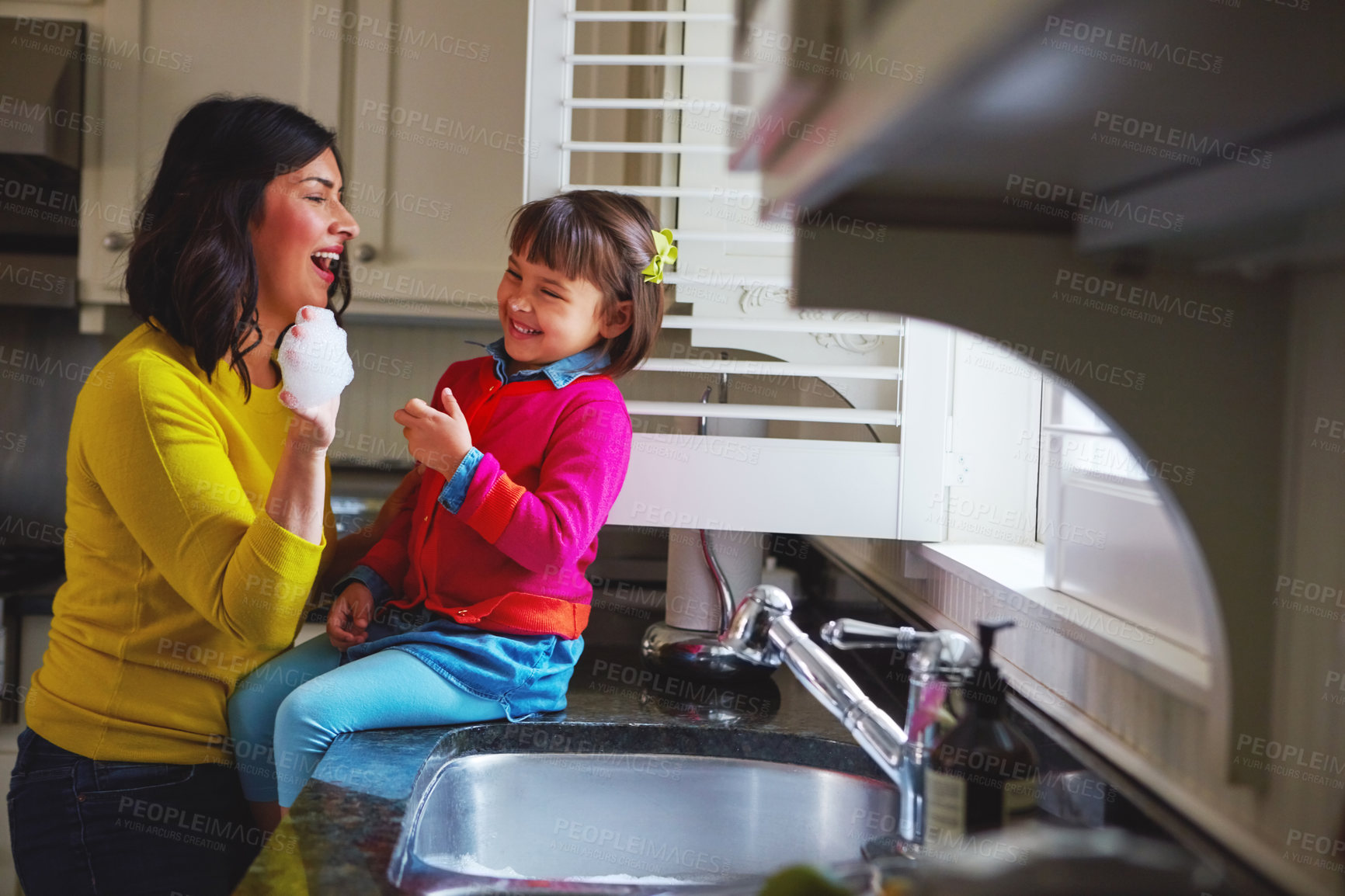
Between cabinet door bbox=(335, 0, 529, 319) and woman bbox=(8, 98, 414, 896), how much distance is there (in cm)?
98

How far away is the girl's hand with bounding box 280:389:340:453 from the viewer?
980 millimetres

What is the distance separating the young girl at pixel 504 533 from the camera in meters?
1.02

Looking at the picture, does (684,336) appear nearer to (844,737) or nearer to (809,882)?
(844,737)

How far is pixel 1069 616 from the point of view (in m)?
0.95

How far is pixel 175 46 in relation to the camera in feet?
7.11

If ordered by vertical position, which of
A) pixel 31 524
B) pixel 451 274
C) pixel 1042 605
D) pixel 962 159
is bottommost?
pixel 31 524

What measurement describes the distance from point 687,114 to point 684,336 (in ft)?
2.70

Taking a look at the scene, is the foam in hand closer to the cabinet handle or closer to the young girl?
the young girl

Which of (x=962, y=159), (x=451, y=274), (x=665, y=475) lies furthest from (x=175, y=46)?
(x=962, y=159)

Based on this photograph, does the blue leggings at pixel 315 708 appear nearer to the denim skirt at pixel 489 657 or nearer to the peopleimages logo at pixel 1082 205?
the denim skirt at pixel 489 657

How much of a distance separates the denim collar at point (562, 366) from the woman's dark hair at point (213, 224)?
26 centimetres

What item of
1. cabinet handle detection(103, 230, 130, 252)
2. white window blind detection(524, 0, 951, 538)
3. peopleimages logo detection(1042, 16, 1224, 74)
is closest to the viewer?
peopleimages logo detection(1042, 16, 1224, 74)

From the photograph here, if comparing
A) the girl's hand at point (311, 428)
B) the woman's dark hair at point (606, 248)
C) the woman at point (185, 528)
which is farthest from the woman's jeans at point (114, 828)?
the woman's dark hair at point (606, 248)

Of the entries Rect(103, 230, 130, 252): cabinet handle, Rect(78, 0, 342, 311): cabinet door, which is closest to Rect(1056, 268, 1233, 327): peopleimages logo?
Rect(78, 0, 342, 311): cabinet door
